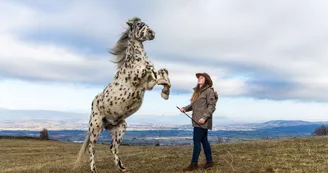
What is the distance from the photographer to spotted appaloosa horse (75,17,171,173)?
300 inches

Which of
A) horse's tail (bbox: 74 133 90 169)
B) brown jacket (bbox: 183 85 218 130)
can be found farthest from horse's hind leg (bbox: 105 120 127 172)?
brown jacket (bbox: 183 85 218 130)

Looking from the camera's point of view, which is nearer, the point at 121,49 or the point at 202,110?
the point at 202,110

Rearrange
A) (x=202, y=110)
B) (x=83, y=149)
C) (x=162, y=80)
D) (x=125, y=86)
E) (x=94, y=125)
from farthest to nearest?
(x=83, y=149), (x=94, y=125), (x=202, y=110), (x=125, y=86), (x=162, y=80)

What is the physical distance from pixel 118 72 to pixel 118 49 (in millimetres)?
744

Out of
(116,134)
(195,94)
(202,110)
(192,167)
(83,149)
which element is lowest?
(192,167)

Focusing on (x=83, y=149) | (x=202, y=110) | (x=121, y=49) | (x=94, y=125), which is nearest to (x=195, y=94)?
(x=202, y=110)

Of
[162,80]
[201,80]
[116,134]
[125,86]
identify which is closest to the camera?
[162,80]

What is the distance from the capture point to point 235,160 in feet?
29.4

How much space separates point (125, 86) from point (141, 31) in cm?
126

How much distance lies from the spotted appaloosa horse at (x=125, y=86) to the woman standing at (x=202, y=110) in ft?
3.17

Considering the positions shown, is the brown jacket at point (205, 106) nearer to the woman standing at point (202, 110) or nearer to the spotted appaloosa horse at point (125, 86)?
the woman standing at point (202, 110)

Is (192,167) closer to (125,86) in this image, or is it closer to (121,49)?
(125,86)

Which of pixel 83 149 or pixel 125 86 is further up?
pixel 125 86

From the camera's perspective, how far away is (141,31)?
26.5 feet
